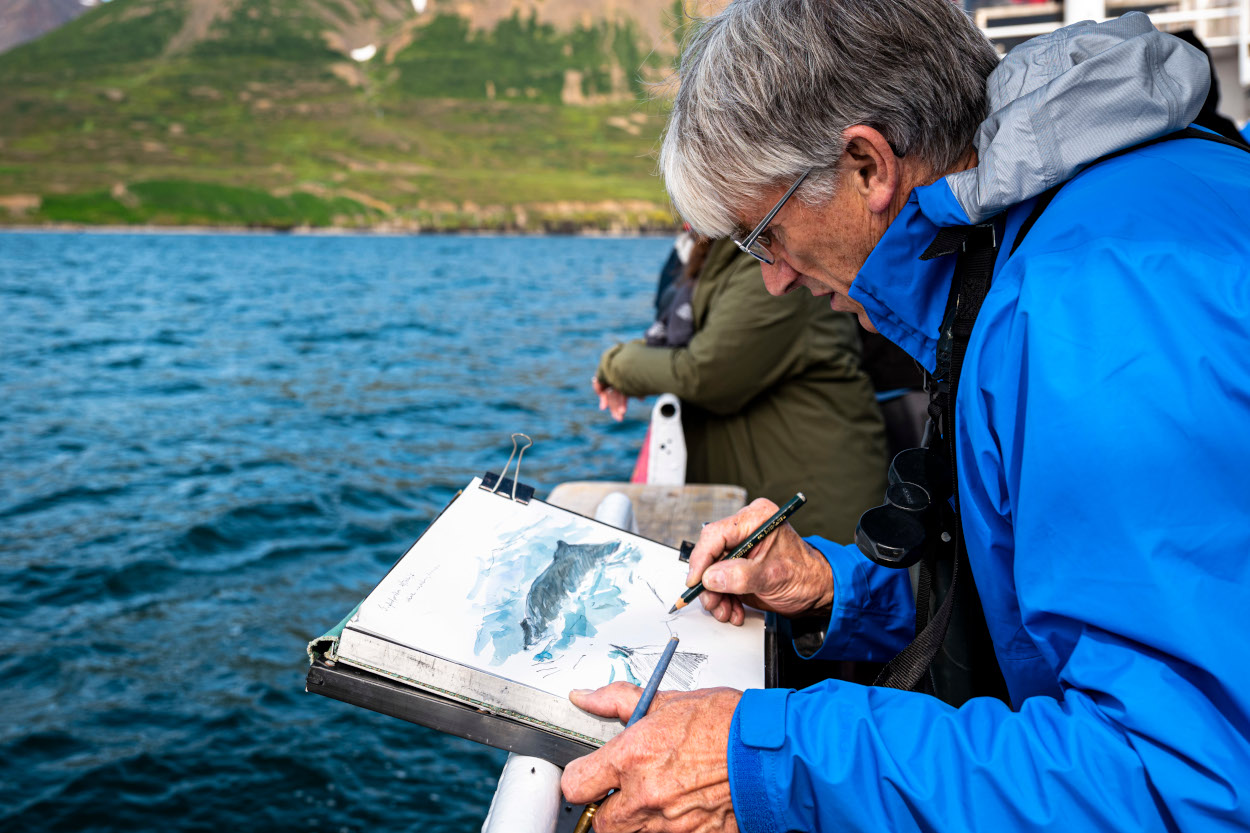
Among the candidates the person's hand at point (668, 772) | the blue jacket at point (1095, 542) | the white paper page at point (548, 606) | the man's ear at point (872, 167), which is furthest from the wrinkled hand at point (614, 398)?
the blue jacket at point (1095, 542)

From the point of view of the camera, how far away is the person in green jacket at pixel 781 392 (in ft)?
9.64

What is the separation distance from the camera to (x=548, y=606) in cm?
157

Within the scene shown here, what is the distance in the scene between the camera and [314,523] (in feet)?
24.4

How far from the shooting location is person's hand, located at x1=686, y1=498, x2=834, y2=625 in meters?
1.55

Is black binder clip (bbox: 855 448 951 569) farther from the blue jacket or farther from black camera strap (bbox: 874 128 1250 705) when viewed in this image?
the blue jacket

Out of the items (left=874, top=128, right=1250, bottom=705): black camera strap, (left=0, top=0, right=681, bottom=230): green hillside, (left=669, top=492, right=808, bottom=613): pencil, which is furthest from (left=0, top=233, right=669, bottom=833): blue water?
(left=0, top=0, right=681, bottom=230): green hillside

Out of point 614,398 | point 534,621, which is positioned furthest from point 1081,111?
point 614,398

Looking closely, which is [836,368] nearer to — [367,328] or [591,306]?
[367,328]

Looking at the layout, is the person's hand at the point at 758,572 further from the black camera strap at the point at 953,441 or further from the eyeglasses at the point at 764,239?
the eyeglasses at the point at 764,239

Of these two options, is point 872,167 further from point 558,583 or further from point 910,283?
point 558,583

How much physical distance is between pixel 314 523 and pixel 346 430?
3757mm

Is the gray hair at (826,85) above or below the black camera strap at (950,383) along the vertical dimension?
above

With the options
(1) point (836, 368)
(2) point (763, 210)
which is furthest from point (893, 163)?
(1) point (836, 368)

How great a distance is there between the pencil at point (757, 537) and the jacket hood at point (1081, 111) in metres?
0.55
